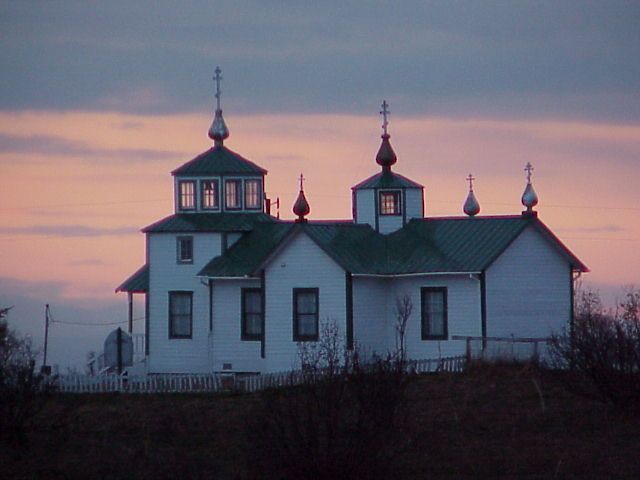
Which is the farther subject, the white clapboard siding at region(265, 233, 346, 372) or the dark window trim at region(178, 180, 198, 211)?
the dark window trim at region(178, 180, 198, 211)

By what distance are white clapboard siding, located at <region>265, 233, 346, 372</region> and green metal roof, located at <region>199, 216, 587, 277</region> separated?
33 cm

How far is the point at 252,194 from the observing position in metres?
47.7

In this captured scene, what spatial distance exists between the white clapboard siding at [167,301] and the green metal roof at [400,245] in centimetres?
75

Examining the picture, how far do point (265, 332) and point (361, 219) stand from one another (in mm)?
5607

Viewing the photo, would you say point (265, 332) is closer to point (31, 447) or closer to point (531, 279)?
point (531, 279)

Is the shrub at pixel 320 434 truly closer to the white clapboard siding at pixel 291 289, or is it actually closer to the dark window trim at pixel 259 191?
the white clapboard siding at pixel 291 289

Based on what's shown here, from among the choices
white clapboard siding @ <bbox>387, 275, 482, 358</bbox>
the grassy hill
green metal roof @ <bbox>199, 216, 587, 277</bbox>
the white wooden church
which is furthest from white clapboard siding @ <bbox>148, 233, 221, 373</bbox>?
the grassy hill

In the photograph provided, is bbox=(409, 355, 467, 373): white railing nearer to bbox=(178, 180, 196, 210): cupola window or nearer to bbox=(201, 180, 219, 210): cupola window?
bbox=(201, 180, 219, 210): cupola window

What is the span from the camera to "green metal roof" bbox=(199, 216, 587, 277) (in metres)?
42.2

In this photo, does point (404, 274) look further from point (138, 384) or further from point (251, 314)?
point (138, 384)

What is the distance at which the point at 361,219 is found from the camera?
46.5 metres

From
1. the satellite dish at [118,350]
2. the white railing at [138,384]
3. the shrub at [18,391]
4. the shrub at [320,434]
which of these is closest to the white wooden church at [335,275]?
the satellite dish at [118,350]

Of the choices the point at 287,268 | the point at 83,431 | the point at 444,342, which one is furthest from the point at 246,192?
the point at 83,431

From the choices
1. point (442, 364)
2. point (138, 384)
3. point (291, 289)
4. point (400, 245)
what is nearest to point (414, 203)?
point (400, 245)
